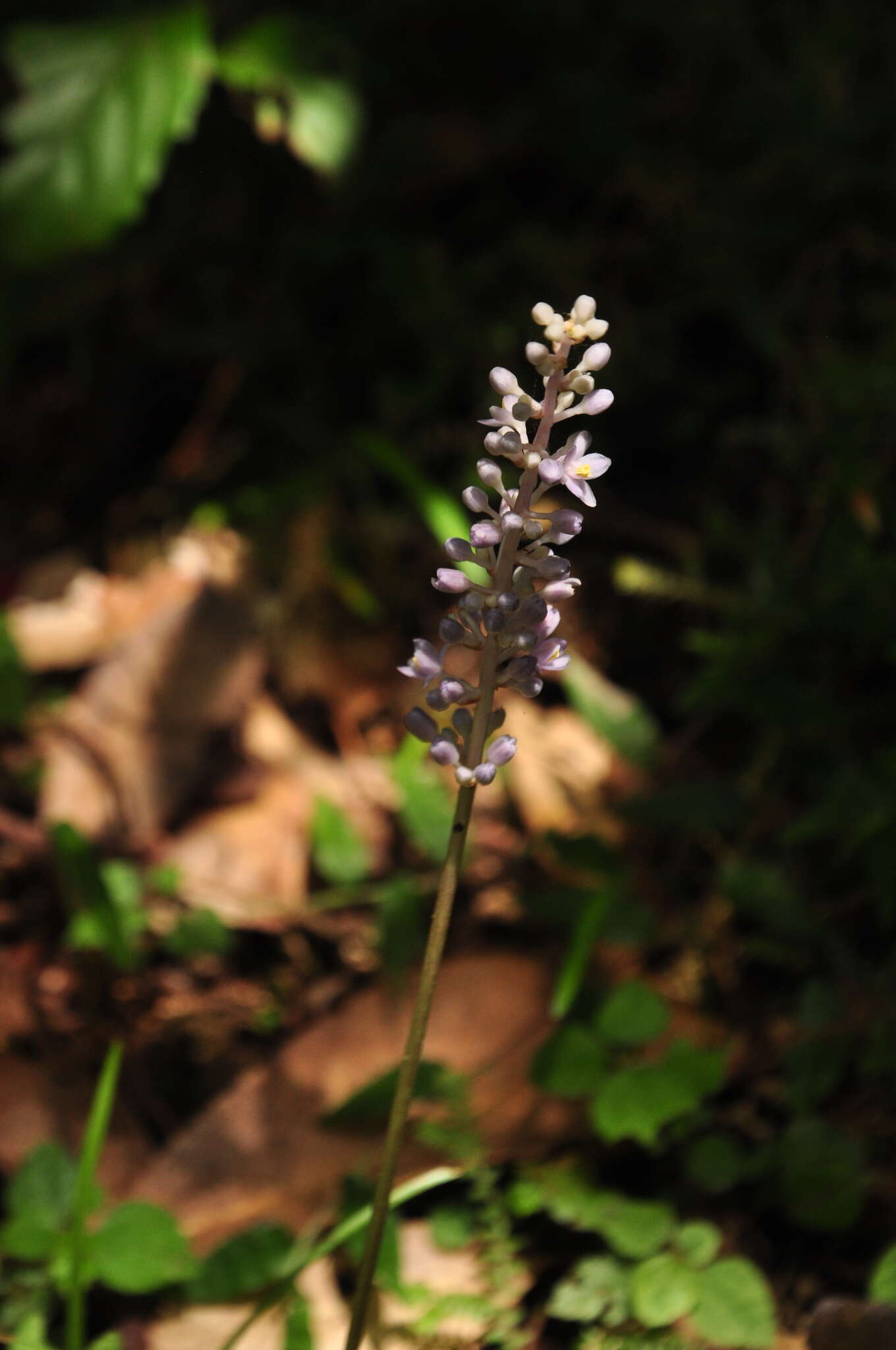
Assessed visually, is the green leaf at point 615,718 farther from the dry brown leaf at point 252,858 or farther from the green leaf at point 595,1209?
the green leaf at point 595,1209

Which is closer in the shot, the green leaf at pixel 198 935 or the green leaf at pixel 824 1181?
the green leaf at pixel 824 1181

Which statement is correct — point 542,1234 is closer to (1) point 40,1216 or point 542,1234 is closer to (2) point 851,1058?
(2) point 851,1058

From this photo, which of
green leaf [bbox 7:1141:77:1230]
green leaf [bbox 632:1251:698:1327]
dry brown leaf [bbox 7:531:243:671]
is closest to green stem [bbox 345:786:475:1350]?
green leaf [bbox 632:1251:698:1327]

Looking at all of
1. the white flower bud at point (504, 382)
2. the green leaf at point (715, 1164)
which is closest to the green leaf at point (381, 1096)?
the green leaf at point (715, 1164)

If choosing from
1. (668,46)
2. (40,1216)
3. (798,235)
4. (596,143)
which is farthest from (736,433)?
(40,1216)

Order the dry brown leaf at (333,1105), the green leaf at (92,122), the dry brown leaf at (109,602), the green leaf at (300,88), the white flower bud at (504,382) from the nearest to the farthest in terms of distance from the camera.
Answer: the white flower bud at (504,382), the dry brown leaf at (333,1105), the green leaf at (92,122), the green leaf at (300,88), the dry brown leaf at (109,602)
